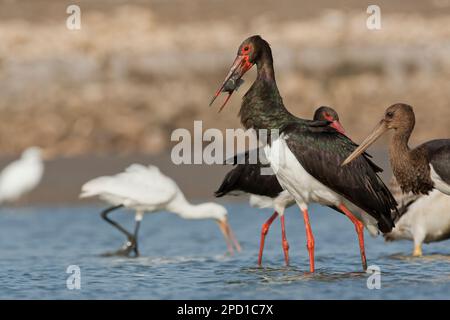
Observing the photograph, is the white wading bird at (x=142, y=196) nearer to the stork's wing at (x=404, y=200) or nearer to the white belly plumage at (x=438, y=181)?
the stork's wing at (x=404, y=200)

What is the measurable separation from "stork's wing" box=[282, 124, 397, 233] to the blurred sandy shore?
9859 mm

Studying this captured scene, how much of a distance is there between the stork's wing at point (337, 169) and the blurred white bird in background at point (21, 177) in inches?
319

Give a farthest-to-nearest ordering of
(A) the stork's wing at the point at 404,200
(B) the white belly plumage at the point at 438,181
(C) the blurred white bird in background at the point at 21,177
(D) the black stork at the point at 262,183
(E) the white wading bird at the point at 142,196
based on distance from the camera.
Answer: (C) the blurred white bird in background at the point at 21,177 → (E) the white wading bird at the point at 142,196 → (A) the stork's wing at the point at 404,200 → (D) the black stork at the point at 262,183 → (B) the white belly plumage at the point at 438,181

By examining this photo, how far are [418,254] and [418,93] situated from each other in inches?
417

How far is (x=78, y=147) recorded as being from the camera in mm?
18891

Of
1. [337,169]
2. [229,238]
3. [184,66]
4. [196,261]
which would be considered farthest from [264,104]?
[184,66]

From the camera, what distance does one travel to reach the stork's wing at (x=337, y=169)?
8.87m

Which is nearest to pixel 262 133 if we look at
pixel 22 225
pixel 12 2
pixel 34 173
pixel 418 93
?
pixel 22 225

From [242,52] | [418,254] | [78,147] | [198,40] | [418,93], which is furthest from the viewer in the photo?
[198,40]

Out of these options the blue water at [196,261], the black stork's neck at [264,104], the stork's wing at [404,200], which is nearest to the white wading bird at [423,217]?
the stork's wing at [404,200]

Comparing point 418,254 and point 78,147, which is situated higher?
point 78,147

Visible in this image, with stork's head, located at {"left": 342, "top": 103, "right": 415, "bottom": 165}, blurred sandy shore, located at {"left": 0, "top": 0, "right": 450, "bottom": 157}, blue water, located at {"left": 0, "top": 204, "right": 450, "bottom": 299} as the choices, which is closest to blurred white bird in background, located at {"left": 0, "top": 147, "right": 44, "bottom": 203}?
blue water, located at {"left": 0, "top": 204, "right": 450, "bottom": 299}
